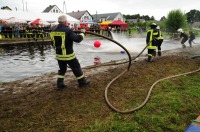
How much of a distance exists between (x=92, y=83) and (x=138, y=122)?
2.44 metres

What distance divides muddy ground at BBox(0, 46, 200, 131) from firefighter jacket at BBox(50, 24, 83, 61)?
0.93 meters

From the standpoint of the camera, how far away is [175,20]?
144 ft

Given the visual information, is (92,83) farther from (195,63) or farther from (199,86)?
(195,63)

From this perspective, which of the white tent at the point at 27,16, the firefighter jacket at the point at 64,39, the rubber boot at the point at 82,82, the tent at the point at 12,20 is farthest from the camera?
the white tent at the point at 27,16

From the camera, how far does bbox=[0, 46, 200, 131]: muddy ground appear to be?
3.91 m

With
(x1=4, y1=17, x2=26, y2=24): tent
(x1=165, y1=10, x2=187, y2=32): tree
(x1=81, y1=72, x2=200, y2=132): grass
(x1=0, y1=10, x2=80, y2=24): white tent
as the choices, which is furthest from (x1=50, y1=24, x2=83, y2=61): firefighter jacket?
(x1=165, y1=10, x2=187, y2=32): tree

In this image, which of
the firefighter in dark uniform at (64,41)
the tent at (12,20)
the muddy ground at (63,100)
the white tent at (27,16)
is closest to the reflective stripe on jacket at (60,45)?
the firefighter in dark uniform at (64,41)

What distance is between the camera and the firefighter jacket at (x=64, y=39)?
5098mm

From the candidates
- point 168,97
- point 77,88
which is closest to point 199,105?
point 168,97

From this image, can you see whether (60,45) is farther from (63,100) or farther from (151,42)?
(151,42)

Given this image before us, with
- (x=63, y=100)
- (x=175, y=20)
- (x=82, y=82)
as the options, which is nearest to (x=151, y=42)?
(x=82, y=82)

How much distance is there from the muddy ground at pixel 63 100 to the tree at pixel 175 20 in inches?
1563

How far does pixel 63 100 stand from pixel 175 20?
1709 inches

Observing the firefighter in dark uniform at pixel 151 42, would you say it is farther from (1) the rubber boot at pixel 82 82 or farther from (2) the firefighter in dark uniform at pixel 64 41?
(2) the firefighter in dark uniform at pixel 64 41
